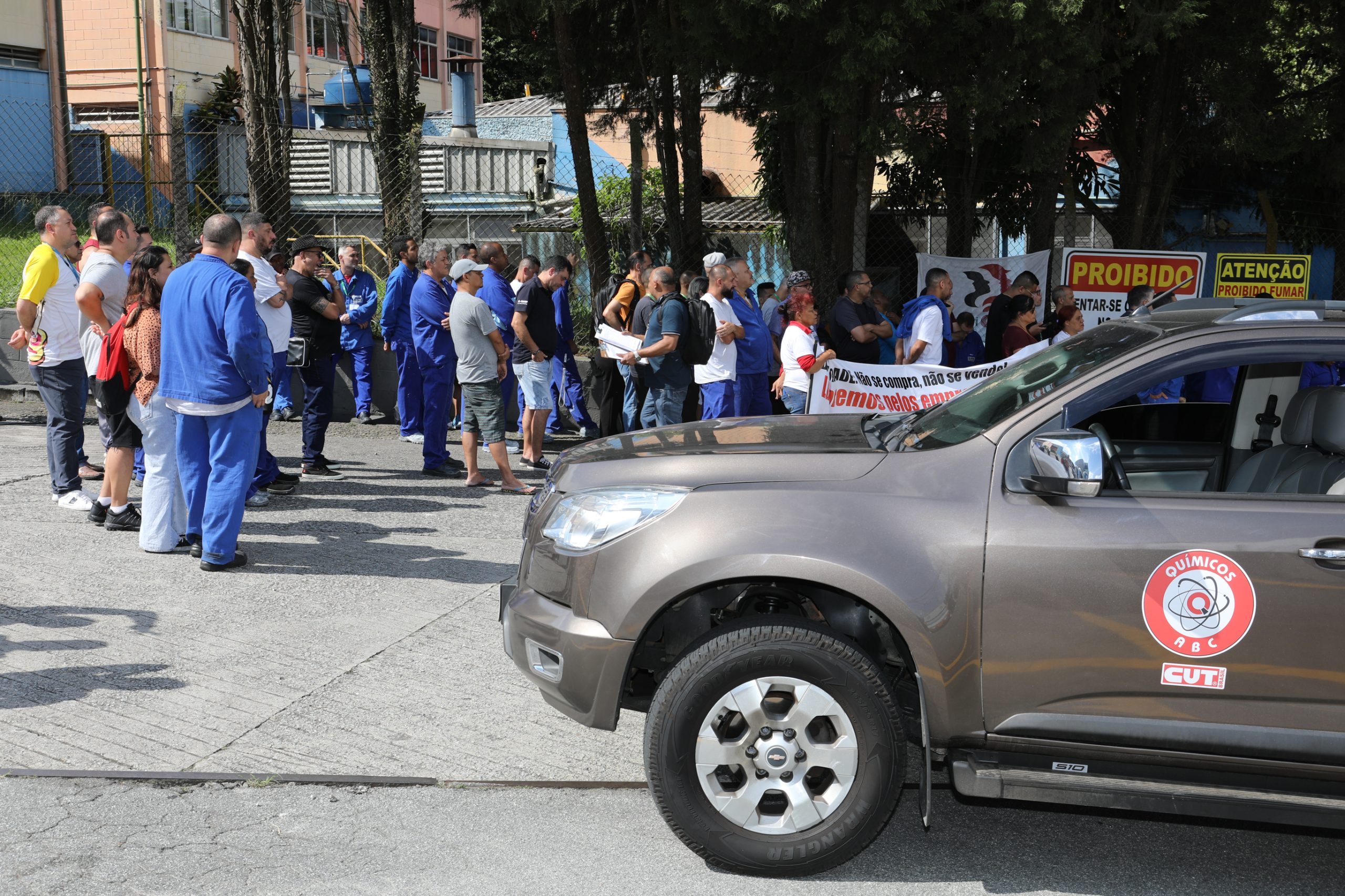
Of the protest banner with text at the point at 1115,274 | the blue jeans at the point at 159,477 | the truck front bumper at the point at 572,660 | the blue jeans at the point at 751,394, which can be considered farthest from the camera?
the protest banner with text at the point at 1115,274

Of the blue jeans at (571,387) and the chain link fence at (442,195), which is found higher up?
the chain link fence at (442,195)

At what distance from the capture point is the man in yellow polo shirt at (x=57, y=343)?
27.1 ft

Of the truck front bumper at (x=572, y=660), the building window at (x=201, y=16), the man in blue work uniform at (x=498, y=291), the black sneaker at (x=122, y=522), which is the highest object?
the building window at (x=201, y=16)

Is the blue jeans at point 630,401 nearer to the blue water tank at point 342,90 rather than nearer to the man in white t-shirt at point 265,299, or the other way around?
the man in white t-shirt at point 265,299

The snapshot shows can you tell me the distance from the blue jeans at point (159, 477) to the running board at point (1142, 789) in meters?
4.97

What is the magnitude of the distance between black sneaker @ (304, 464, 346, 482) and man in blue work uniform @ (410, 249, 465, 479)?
0.70m

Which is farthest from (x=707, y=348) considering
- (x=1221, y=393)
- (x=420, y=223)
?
(x=420, y=223)

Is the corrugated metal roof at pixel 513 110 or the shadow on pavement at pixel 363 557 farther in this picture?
the corrugated metal roof at pixel 513 110

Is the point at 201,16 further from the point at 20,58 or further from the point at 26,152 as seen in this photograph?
the point at 26,152

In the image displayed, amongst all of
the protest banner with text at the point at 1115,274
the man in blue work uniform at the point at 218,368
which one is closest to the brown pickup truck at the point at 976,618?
the man in blue work uniform at the point at 218,368

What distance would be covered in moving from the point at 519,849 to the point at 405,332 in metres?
8.37

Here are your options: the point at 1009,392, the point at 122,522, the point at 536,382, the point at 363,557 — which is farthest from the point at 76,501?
the point at 1009,392

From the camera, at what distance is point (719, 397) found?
9.30 metres

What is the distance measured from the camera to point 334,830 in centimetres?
407
